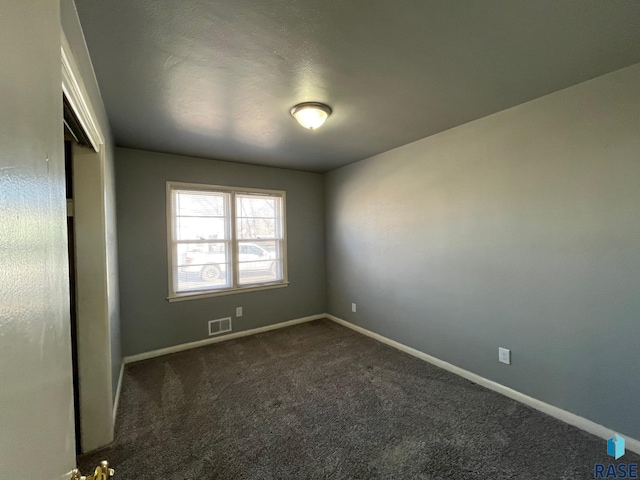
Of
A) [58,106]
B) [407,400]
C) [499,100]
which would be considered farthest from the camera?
[407,400]

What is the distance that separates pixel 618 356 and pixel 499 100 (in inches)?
79.5

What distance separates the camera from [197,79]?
6.23 feet

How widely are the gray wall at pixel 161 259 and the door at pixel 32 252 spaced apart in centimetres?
302

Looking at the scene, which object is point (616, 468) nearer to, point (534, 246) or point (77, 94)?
point (534, 246)

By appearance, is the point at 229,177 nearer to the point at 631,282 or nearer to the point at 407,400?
the point at 407,400

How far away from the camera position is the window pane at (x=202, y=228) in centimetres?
361

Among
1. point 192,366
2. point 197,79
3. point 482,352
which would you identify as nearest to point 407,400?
point 482,352

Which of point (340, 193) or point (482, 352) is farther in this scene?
point (340, 193)

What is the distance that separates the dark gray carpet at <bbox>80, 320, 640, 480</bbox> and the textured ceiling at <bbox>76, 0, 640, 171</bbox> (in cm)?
247

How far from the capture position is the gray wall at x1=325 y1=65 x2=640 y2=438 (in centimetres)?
189

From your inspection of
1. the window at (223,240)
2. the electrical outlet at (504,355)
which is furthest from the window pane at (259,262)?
the electrical outlet at (504,355)

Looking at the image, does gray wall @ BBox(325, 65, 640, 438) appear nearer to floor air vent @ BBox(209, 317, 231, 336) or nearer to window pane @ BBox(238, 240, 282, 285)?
window pane @ BBox(238, 240, 282, 285)

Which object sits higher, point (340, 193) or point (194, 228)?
point (340, 193)

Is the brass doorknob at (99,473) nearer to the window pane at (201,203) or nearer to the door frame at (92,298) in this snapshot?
the door frame at (92,298)
